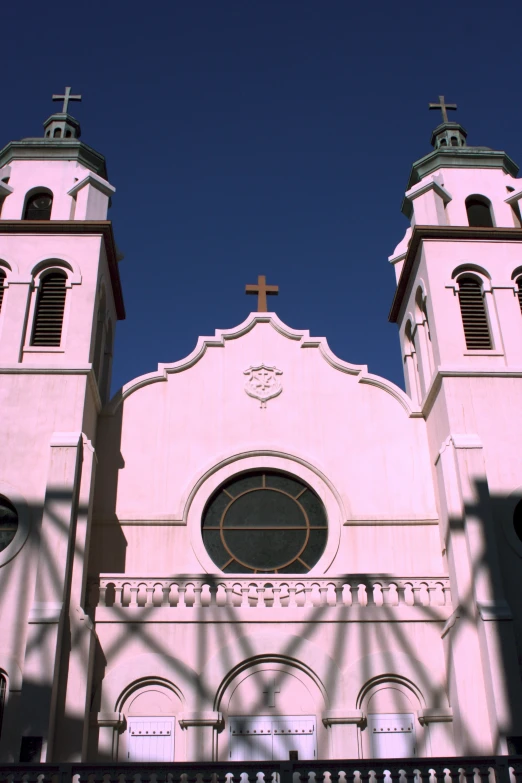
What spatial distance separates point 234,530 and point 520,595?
5.47 meters

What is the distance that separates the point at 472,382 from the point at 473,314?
6.80ft

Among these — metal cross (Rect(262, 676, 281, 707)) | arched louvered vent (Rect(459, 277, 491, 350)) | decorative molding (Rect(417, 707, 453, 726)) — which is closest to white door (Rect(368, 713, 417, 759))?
decorative molding (Rect(417, 707, 453, 726))

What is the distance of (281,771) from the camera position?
1153cm

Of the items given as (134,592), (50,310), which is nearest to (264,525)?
(134,592)

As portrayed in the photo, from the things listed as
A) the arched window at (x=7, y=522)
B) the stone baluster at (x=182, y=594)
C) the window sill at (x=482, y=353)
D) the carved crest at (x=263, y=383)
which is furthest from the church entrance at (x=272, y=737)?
the window sill at (x=482, y=353)

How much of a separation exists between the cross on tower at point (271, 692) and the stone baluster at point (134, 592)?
8.63ft

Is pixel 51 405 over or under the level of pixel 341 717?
over

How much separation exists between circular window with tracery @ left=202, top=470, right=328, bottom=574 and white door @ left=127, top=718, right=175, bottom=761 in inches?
133

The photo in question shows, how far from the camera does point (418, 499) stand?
17.5 meters

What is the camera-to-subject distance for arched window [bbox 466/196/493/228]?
20.6m

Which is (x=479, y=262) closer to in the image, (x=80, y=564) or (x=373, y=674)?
(x=373, y=674)

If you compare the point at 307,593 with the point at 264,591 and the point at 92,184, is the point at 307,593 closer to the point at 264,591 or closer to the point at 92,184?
the point at 264,591

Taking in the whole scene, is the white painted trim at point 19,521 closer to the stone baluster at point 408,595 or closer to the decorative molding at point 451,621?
the stone baluster at point 408,595

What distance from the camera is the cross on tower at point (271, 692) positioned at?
46.9 ft
